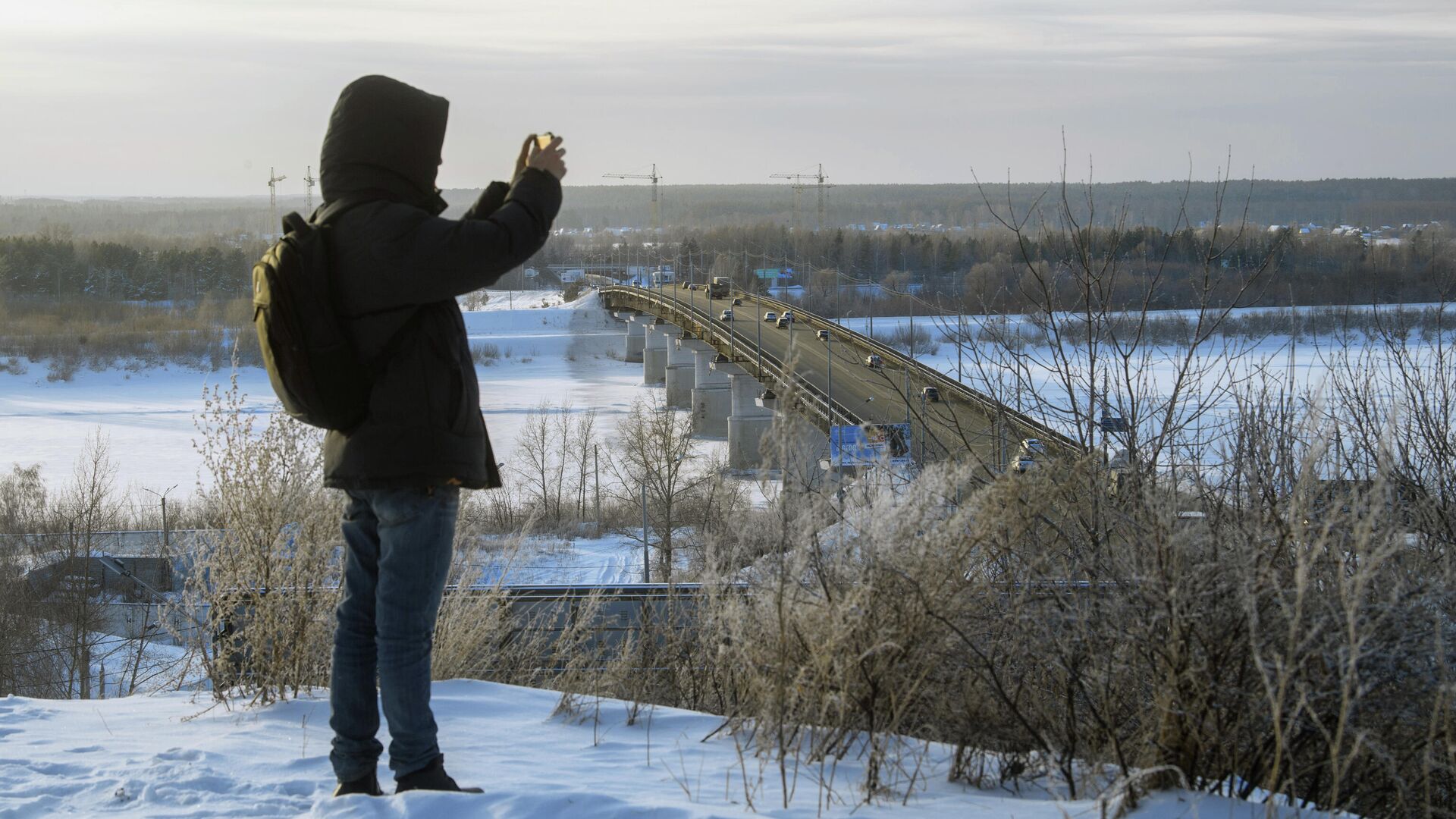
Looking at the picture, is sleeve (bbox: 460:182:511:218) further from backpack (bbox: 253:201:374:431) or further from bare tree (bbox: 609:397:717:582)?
bare tree (bbox: 609:397:717:582)

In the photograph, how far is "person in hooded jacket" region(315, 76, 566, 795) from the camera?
3318 mm

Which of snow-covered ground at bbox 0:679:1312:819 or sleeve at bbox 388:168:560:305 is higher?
sleeve at bbox 388:168:560:305

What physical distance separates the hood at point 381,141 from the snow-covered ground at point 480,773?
1.80m

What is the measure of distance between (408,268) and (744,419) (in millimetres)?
45487

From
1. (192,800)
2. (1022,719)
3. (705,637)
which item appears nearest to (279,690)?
(192,800)

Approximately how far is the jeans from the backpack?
294mm

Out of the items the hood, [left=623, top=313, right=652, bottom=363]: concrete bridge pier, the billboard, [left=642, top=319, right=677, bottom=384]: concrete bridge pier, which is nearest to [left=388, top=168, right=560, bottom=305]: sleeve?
the hood

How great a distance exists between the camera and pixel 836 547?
13.8 ft

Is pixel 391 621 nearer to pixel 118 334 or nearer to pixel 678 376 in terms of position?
pixel 678 376

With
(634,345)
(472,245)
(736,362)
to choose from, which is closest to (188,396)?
(634,345)

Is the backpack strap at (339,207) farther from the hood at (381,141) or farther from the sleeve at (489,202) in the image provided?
the sleeve at (489,202)

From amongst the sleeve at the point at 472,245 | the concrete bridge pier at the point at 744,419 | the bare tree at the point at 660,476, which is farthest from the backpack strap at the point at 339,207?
the concrete bridge pier at the point at 744,419

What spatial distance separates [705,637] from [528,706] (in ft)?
2.77

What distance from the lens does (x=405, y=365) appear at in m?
3.38
